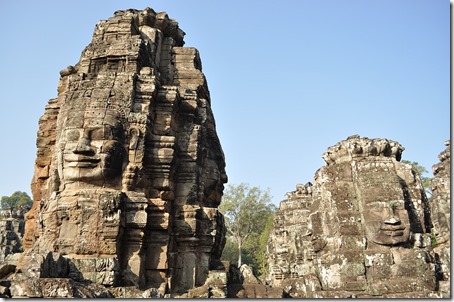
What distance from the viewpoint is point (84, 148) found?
8.30m

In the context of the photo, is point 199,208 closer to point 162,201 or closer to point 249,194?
point 162,201

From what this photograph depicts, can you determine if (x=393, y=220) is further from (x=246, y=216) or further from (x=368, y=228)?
(x=246, y=216)

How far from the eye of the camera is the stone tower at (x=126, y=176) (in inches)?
313

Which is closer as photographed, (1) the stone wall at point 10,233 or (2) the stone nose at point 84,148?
(2) the stone nose at point 84,148

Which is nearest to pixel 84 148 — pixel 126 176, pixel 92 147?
pixel 92 147

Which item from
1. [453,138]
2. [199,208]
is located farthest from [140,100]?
[453,138]

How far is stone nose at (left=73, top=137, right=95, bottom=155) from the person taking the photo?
27.3 ft

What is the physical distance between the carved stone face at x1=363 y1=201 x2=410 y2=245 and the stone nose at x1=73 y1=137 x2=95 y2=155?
5.06 metres

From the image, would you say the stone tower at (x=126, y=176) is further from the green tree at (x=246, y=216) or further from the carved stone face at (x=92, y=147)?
the green tree at (x=246, y=216)

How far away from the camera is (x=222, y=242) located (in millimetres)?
10367

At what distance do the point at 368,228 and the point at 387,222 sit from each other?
317 millimetres

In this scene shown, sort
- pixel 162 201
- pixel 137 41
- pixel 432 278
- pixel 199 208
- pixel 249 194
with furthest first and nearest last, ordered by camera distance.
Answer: pixel 249 194 < pixel 137 41 < pixel 199 208 < pixel 162 201 < pixel 432 278

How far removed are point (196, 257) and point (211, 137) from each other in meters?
3.51

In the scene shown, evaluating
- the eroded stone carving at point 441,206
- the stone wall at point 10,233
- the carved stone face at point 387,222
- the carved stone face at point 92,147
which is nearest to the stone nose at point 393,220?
the carved stone face at point 387,222
